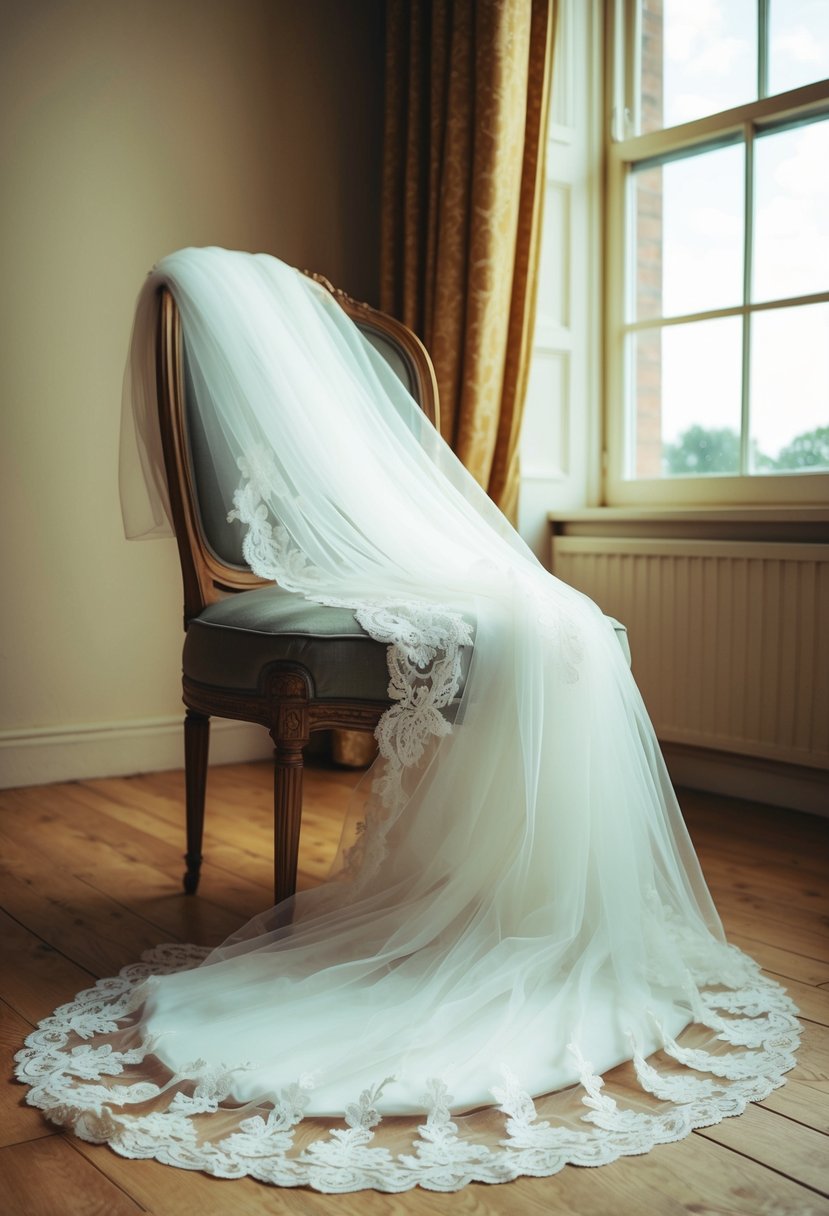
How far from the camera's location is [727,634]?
9.33ft

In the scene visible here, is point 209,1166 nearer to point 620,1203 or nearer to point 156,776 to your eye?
point 620,1203

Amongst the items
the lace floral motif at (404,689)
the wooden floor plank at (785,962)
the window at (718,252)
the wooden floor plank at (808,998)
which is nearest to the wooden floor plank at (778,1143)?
the wooden floor plank at (808,998)

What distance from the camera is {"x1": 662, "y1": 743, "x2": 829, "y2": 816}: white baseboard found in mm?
2771

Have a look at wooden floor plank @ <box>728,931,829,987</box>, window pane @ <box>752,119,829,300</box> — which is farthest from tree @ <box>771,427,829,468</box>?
wooden floor plank @ <box>728,931,829,987</box>

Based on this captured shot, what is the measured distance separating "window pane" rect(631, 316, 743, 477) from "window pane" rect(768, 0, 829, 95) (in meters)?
0.57

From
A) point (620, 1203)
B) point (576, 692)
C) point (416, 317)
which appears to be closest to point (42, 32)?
point (416, 317)

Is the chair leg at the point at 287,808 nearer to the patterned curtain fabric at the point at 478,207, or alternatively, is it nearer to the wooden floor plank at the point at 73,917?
the wooden floor plank at the point at 73,917

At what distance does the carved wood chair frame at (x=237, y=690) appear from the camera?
1.77 metres

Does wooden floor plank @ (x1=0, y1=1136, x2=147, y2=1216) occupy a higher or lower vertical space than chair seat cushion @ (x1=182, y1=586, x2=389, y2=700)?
lower

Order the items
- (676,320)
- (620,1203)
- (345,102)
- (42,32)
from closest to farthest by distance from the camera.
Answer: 1. (620,1203)
2. (42,32)
3. (676,320)
4. (345,102)

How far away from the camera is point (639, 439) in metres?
3.31

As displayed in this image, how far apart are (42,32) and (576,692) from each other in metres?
2.24

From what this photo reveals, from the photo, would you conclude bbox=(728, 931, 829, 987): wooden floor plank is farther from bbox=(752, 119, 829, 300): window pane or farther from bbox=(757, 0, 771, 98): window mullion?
bbox=(757, 0, 771, 98): window mullion

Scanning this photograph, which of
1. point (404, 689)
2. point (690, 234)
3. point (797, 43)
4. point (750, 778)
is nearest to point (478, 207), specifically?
point (690, 234)
